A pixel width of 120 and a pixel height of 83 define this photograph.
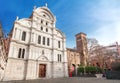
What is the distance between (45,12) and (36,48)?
33.5 feet

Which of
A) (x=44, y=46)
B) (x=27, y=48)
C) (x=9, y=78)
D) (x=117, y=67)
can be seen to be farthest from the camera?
(x=44, y=46)

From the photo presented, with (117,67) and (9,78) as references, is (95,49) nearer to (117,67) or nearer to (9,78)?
(117,67)

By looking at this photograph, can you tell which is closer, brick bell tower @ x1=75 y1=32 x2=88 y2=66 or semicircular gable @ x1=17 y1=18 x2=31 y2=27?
semicircular gable @ x1=17 y1=18 x2=31 y2=27

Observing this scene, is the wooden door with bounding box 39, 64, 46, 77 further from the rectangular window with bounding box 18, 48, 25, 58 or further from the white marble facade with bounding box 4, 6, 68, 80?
the rectangular window with bounding box 18, 48, 25, 58

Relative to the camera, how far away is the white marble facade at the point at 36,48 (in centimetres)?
1575

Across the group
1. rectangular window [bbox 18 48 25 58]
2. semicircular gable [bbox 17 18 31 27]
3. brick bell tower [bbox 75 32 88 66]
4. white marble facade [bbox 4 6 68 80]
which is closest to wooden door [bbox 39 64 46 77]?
white marble facade [bbox 4 6 68 80]

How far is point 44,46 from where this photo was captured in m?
20.0

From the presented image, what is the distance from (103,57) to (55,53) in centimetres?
1247

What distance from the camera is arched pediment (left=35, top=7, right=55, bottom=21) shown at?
22153 millimetres

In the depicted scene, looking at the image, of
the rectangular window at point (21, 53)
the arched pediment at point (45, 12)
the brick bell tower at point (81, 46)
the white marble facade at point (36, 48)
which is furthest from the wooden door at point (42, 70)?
the brick bell tower at point (81, 46)

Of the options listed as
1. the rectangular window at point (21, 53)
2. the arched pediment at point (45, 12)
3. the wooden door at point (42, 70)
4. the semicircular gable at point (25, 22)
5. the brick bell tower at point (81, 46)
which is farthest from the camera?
the brick bell tower at point (81, 46)

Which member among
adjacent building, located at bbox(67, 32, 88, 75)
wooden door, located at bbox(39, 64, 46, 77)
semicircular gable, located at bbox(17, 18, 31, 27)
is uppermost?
semicircular gable, located at bbox(17, 18, 31, 27)

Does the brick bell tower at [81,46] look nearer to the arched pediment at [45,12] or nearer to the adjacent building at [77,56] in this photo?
the adjacent building at [77,56]

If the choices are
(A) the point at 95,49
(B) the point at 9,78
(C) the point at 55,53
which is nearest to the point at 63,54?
(C) the point at 55,53
